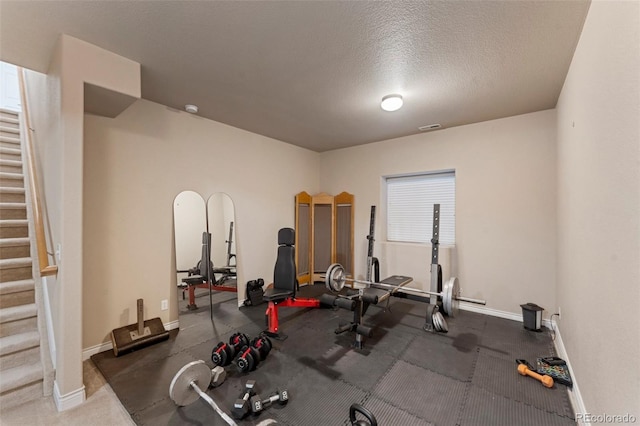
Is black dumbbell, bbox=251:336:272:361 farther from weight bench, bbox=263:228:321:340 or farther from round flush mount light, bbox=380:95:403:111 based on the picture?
round flush mount light, bbox=380:95:403:111

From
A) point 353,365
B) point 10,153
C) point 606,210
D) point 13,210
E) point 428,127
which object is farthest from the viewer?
point 428,127

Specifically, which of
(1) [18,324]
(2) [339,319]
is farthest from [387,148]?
(1) [18,324]

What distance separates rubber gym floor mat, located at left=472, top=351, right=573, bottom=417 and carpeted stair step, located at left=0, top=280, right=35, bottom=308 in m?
4.23

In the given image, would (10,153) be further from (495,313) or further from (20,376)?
(495,313)

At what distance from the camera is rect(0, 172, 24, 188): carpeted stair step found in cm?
305

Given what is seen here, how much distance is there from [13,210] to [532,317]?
626 centimetres

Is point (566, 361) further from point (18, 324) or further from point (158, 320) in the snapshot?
point (18, 324)

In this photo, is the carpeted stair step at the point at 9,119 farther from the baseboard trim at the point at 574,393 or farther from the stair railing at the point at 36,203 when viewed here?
the baseboard trim at the point at 574,393

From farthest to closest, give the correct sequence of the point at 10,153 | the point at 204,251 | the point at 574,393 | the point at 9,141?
the point at 204,251, the point at 9,141, the point at 10,153, the point at 574,393

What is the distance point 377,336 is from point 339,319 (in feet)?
2.12

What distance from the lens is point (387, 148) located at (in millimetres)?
4848

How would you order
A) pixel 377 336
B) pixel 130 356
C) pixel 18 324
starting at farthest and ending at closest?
pixel 377 336
pixel 130 356
pixel 18 324

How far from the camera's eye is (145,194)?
314cm

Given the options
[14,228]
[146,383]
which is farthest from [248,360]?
[14,228]
